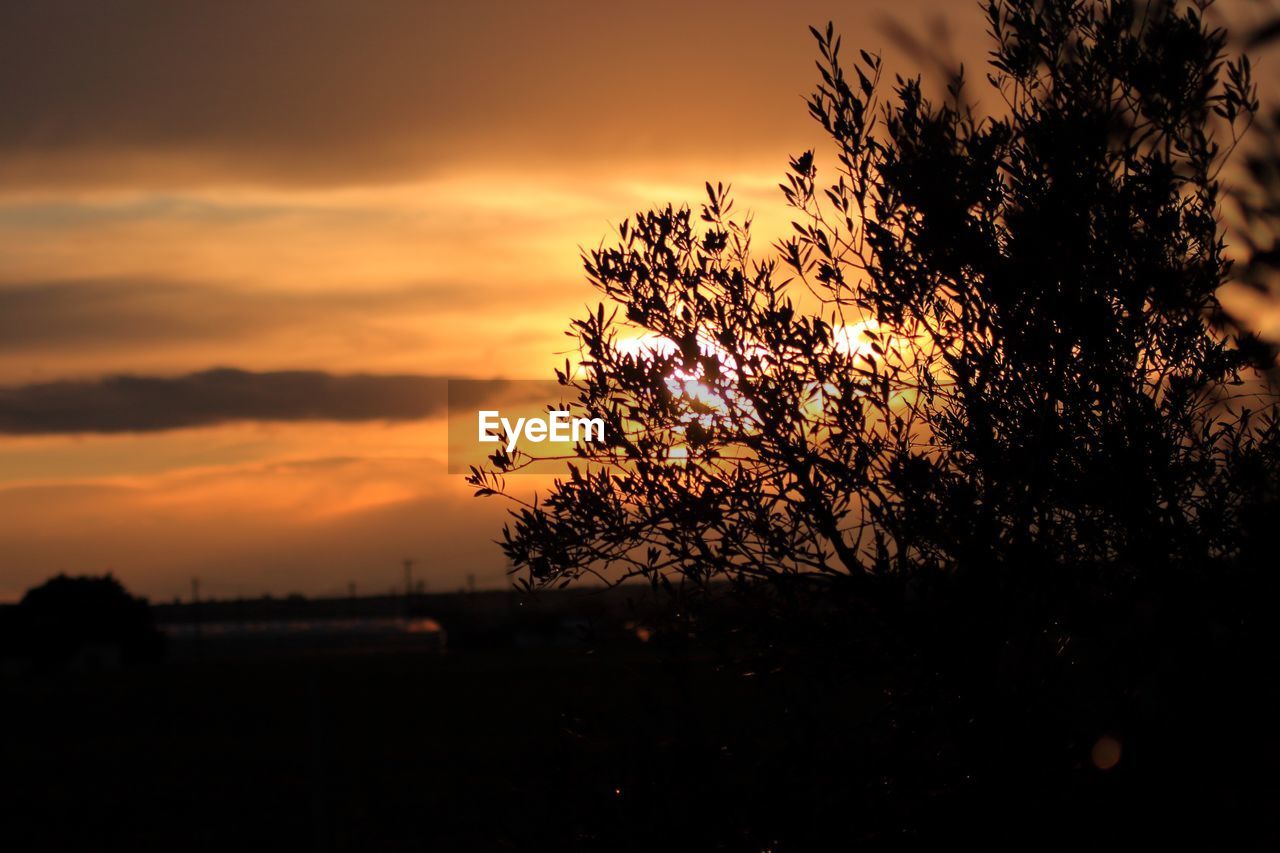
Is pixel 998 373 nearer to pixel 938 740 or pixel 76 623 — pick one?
pixel 938 740

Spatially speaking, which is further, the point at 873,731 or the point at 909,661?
the point at 873,731

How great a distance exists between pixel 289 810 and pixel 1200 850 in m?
31.7

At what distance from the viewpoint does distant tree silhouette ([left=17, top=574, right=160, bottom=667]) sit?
83750 mm

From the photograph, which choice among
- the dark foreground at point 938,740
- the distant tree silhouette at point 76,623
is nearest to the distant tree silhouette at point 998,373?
the dark foreground at point 938,740

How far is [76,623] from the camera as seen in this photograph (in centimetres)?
8425

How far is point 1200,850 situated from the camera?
588cm

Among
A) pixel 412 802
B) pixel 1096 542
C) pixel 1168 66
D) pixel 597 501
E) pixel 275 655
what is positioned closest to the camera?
pixel 1096 542

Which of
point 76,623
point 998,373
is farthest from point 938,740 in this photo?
point 76,623

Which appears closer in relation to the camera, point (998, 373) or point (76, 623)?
point (998, 373)

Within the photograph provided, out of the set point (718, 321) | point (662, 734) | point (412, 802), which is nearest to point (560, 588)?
point (662, 734)

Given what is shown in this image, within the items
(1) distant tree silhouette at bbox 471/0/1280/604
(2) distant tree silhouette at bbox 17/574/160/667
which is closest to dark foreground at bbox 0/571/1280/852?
(1) distant tree silhouette at bbox 471/0/1280/604

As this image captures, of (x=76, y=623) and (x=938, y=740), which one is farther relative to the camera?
(x=76, y=623)

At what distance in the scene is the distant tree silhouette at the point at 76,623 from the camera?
83.8m

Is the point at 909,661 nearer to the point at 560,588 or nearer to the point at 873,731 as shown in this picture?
the point at 873,731
